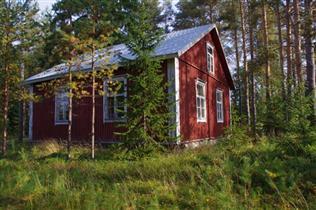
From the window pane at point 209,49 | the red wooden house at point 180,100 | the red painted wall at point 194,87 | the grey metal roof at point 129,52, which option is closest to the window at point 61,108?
the red wooden house at point 180,100

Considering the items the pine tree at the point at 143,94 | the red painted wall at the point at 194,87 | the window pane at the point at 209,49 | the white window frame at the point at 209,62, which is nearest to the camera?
the pine tree at the point at 143,94

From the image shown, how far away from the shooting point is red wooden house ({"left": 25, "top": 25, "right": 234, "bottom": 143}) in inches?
481

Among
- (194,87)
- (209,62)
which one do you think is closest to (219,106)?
(209,62)

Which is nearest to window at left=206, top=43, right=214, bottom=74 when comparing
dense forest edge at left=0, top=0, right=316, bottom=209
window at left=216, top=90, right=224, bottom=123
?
window at left=216, top=90, right=224, bottom=123

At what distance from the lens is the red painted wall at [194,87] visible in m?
12.8

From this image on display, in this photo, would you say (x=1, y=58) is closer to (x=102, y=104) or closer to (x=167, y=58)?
(x=102, y=104)

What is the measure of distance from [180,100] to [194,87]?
78.2 inches

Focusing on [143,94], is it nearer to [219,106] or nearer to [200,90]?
[200,90]

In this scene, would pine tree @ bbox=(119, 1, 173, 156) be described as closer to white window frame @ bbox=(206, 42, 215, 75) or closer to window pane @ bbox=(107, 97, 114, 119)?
window pane @ bbox=(107, 97, 114, 119)

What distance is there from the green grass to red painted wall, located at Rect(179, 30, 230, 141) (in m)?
4.01

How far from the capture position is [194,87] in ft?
45.8

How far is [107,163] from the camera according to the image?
28.5 ft

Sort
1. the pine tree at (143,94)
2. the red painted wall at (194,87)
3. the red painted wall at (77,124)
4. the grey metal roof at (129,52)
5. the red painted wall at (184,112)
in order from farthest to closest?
1. the red painted wall at (77,124)
2. the red painted wall at (184,112)
3. the red painted wall at (194,87)
4. the grey metal roof at (129,52)
5. the pine tree at (143,94)

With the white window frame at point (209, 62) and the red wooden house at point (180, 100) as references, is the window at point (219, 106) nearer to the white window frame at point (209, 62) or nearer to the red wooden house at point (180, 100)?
the red wooden house at point (180, 100)
